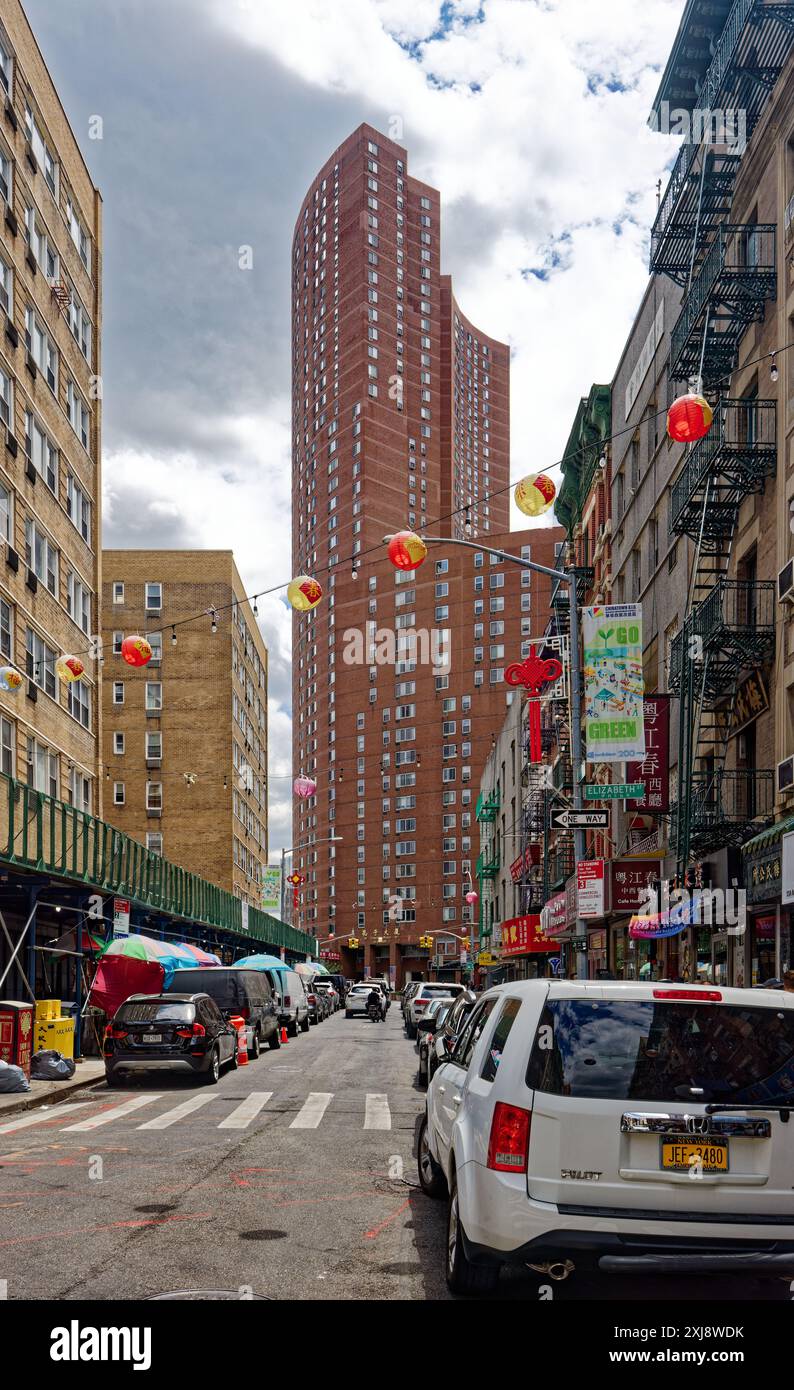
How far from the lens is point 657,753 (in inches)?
1074

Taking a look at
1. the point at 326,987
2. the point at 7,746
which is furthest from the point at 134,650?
the point at 326,987

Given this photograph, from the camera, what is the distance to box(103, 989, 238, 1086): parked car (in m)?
20.2

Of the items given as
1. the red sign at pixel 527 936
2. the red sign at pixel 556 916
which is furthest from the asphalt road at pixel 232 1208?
the red sign at pixel 527 936

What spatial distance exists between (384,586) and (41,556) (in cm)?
9688

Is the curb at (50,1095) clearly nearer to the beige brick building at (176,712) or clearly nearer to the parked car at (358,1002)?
the parked car at (358,1002)

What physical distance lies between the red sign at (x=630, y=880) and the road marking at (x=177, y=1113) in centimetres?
1468

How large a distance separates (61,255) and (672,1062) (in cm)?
3676

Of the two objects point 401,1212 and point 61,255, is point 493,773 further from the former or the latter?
Answer: point 401,1212

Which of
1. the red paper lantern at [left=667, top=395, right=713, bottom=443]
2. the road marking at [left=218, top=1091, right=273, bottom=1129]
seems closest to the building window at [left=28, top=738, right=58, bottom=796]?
the road marking at [left=218, top=1091, right=273, bottom=1129]

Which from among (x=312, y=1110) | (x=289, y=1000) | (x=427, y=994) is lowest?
(x=289, y=1000)

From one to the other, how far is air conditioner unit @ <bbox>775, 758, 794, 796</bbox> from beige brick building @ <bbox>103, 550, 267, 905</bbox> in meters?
56.8

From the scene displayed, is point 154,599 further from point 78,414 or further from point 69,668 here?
point 69,668

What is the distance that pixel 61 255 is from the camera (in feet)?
124
